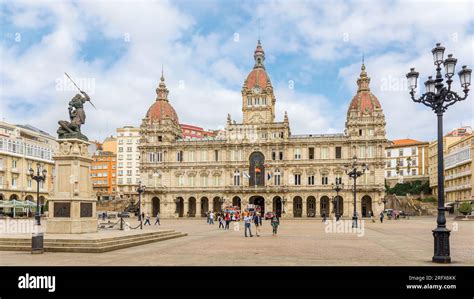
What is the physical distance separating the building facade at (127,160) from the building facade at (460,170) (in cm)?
6752

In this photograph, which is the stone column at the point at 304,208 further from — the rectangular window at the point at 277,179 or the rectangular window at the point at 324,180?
the rectangular window at the point at 277,179

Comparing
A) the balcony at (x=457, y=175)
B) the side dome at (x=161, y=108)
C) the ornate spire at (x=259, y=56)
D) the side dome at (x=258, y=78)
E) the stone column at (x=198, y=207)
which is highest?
the ornate spire at (x=259, y=56)

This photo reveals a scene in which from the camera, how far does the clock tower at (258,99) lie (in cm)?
8350

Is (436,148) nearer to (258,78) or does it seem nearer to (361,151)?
(361,151)

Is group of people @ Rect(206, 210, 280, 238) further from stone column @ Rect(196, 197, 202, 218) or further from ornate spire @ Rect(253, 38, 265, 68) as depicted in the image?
ornate spire @ Rect(253, 38, 265, 68)

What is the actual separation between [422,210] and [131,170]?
217ft

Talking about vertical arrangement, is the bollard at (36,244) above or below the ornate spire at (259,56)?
below

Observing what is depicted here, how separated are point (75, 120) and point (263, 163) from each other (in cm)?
5899

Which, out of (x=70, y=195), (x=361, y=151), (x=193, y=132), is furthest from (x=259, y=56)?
(x=70, y=195)

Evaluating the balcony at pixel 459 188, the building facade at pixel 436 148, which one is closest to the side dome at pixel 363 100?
the balcony at pixel 459 188

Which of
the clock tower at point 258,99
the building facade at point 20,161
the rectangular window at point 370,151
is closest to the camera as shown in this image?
the building facade at point 20,161
